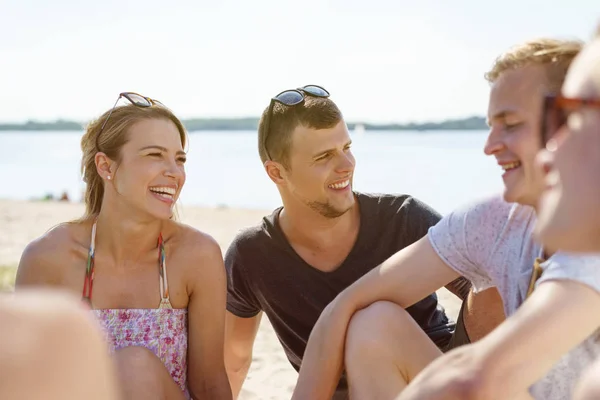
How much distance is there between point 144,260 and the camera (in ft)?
11.2

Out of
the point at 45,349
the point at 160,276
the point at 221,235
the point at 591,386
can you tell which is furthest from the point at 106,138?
the point at 221,235

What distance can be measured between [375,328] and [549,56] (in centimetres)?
108

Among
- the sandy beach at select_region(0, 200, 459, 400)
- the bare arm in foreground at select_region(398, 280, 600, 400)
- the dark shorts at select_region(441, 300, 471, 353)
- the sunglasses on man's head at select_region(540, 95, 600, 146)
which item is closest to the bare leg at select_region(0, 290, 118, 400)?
the sunglasses on man's head at select_region(540, 95, 600, 146)

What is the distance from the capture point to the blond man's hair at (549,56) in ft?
7.69

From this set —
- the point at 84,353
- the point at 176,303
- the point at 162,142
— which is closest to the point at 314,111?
the point at 162,142

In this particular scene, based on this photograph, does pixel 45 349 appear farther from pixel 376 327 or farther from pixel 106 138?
pixel 106 138

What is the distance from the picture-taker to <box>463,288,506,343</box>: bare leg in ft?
9.91

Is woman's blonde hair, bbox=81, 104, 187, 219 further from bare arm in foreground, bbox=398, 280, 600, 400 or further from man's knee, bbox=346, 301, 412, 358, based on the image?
bare arm in foreground, bbox=398, 280, 600, 400

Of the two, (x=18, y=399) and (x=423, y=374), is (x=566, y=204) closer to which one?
(x=423, y=374)

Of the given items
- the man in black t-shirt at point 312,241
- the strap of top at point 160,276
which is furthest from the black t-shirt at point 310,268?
the strap of top at point 160,276

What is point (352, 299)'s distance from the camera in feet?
9.12

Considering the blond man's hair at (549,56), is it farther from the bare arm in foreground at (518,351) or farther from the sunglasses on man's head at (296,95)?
→ the sunglasses on man's head at (296,95)

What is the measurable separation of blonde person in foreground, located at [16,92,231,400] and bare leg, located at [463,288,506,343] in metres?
1.07

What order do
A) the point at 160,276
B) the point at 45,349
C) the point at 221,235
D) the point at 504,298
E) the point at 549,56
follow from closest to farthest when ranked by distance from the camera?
the point at 45,349 < the point at 549,56 < the point at 504,298 < the point at 160,276 < the point at 221,235
